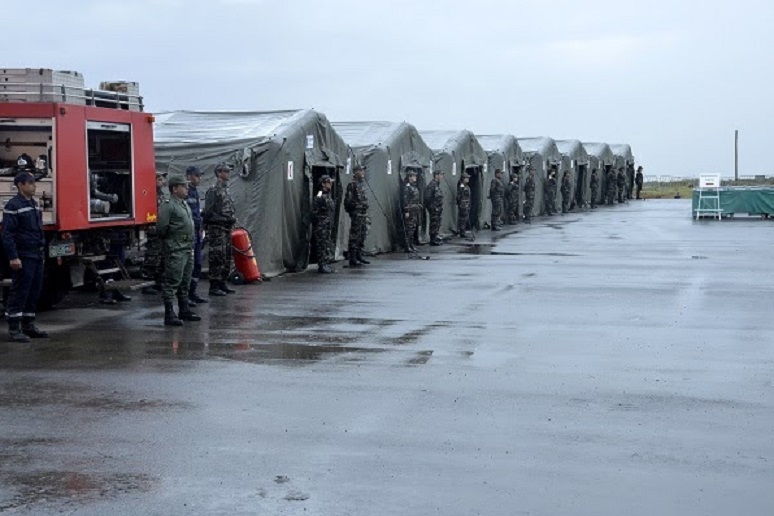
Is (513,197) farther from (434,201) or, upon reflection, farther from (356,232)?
(356,232)

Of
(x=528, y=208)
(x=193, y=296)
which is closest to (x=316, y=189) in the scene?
(x=193, y=296)

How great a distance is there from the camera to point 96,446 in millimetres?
7465

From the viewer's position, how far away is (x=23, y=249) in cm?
1196

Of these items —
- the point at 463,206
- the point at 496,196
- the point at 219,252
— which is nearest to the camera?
the point at 219,252

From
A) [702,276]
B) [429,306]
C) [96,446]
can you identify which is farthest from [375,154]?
[96,446]

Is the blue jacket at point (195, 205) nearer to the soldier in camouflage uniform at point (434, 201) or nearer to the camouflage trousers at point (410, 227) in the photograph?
the camouflage trousers at point (410, 227)

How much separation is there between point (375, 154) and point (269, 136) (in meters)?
5.83

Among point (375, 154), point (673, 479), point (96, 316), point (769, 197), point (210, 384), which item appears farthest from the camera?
point (769, 197)

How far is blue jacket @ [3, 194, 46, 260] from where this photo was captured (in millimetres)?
11750

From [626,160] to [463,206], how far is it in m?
33.3

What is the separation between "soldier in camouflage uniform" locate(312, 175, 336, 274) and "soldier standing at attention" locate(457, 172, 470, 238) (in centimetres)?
979

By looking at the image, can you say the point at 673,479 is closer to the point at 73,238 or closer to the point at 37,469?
the point at 37,469

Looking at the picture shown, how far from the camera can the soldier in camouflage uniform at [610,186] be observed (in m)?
55.5

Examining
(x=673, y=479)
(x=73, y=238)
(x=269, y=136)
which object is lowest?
(x=673, y=479)
